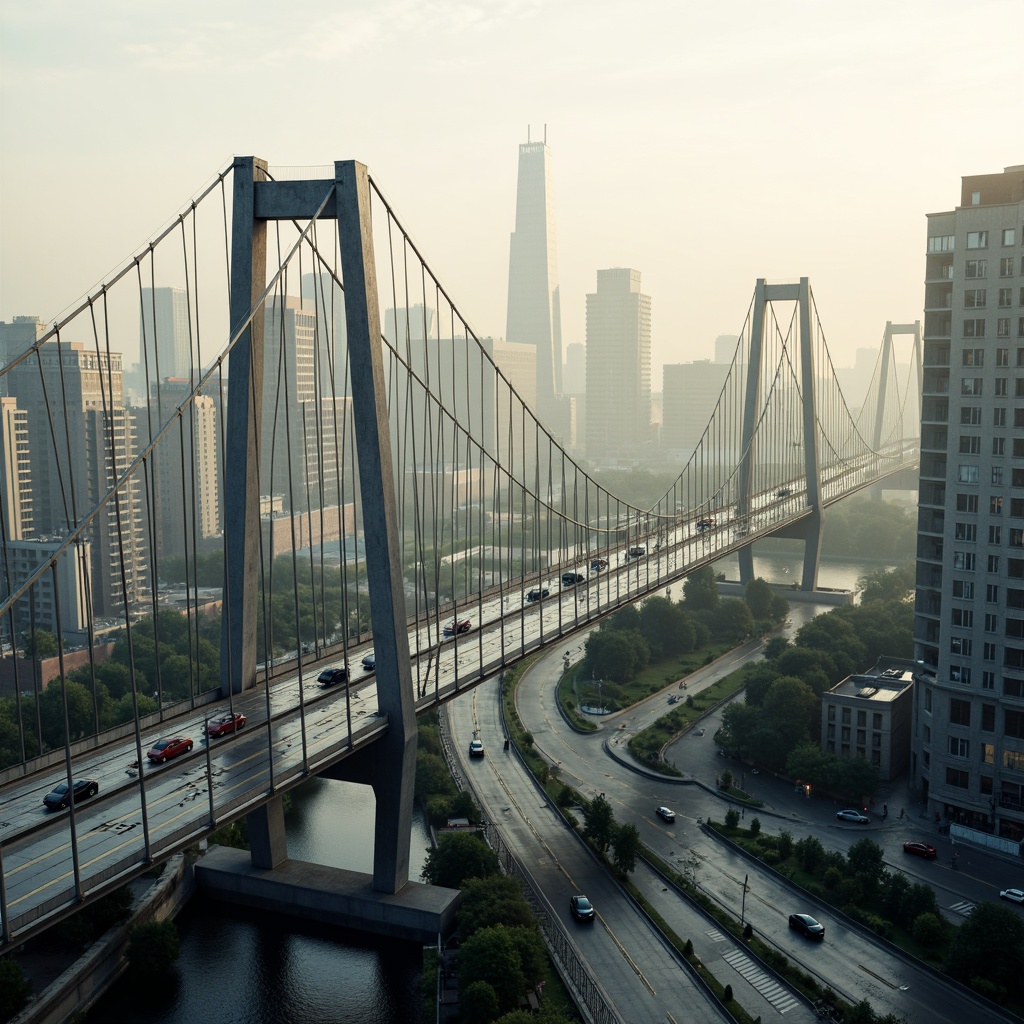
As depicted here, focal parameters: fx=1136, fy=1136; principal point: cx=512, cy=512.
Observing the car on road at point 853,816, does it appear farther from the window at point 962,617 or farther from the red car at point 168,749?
the red car at point 168,749

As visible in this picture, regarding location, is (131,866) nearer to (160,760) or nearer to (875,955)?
(160,760)

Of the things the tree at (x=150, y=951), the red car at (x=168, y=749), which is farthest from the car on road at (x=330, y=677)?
the tree at (x=150, y=951)

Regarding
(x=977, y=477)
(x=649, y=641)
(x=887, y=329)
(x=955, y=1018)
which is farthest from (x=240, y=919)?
(x=887, y=329)

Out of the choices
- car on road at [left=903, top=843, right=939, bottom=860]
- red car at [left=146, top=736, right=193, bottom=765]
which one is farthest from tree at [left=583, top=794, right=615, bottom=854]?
red car at [left=146, top=736, right=193, bottom=765]

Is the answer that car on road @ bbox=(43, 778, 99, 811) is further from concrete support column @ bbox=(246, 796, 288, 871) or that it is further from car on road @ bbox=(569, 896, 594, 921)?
car on road @ bbox=(569, 896, 594, 921)

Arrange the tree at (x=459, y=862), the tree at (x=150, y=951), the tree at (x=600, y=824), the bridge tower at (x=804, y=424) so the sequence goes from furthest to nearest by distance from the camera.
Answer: the bridge tower at (x=804, y=424), the tree at (x=600, y=824), the tree at (x=459, y=862), the tree at (x=150, y=951)

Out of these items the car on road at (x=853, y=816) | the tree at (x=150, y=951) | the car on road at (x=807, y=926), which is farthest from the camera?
the car on road at (x=853, y=816)

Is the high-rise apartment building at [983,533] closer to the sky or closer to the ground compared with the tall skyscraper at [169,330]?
closer to the ground
